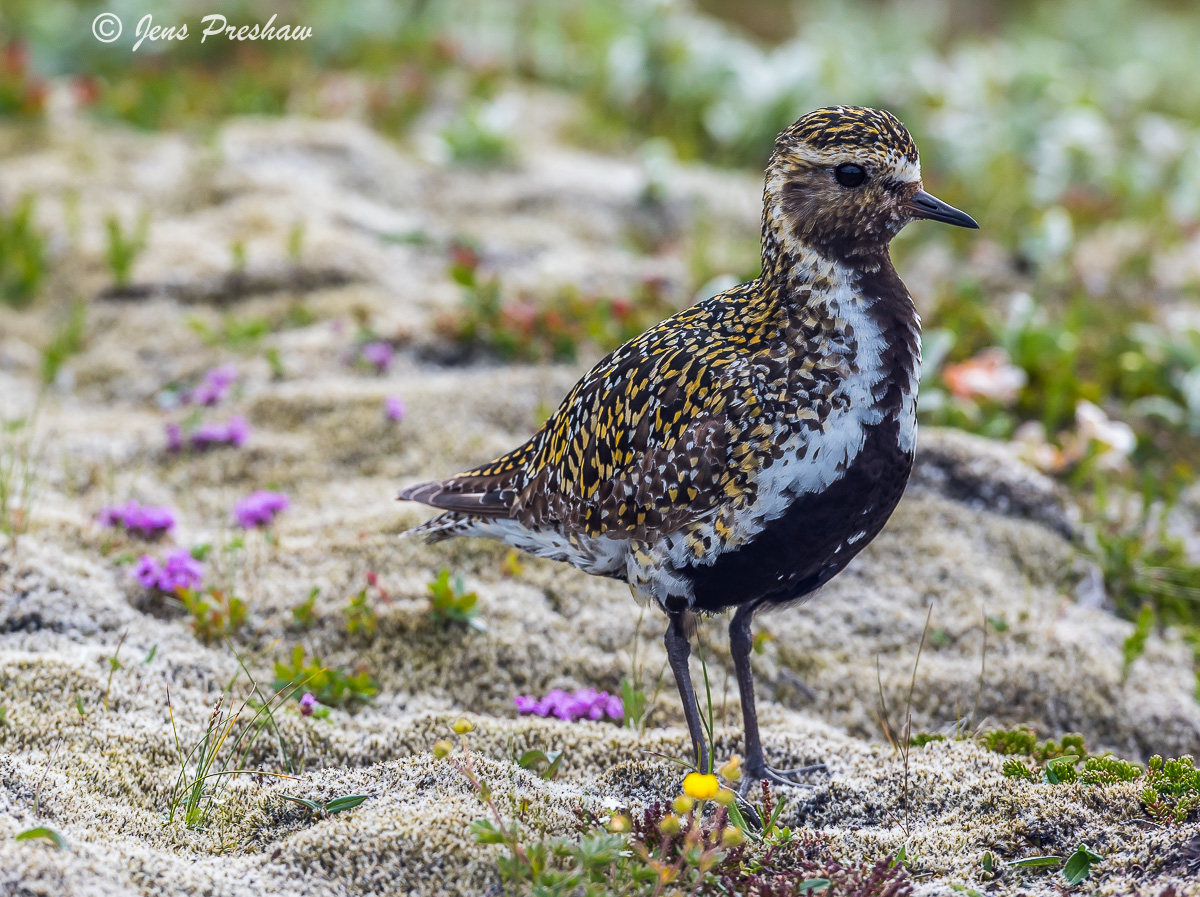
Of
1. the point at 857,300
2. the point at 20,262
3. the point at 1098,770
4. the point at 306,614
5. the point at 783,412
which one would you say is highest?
the point at 857,300

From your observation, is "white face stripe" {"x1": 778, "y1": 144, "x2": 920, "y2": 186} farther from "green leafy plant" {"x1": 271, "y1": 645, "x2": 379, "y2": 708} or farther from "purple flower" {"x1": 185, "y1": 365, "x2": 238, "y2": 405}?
"purple flower" {"x1": 185, "y1": 365, "x2": 238, "y2": 405}

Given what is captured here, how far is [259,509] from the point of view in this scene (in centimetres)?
534

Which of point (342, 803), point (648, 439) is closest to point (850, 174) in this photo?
point (648, 439)

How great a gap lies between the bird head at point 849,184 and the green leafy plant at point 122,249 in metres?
4.93

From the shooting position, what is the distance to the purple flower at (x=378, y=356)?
21.9ft

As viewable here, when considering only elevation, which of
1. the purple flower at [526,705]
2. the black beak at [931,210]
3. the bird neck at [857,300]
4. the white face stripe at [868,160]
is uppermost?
the white face stripe at [868,160]

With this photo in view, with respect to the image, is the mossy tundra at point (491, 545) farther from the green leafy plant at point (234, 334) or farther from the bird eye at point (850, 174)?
the bird eye at point (850, 174)

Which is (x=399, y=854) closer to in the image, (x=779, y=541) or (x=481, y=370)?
(x=779, y=541)

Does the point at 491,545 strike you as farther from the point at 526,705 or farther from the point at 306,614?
the point at 526,705

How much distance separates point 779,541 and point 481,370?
3589mm

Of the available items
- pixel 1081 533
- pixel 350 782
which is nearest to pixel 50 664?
pixel 350 782

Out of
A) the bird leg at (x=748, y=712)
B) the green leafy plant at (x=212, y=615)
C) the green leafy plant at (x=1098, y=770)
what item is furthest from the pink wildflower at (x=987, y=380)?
the green leafy plant at (x=212, y=615)

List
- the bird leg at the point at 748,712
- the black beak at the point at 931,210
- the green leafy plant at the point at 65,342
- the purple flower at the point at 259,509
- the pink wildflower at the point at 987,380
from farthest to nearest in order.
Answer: the green leafy plant at the point at 65,342 < the pink wildflower at the point at 987,380 < the purple flower at the point at 259,509 < the bird leg at the point at 748,712 < the black beak at the point at 931,210

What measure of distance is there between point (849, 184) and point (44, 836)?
2.97 m
